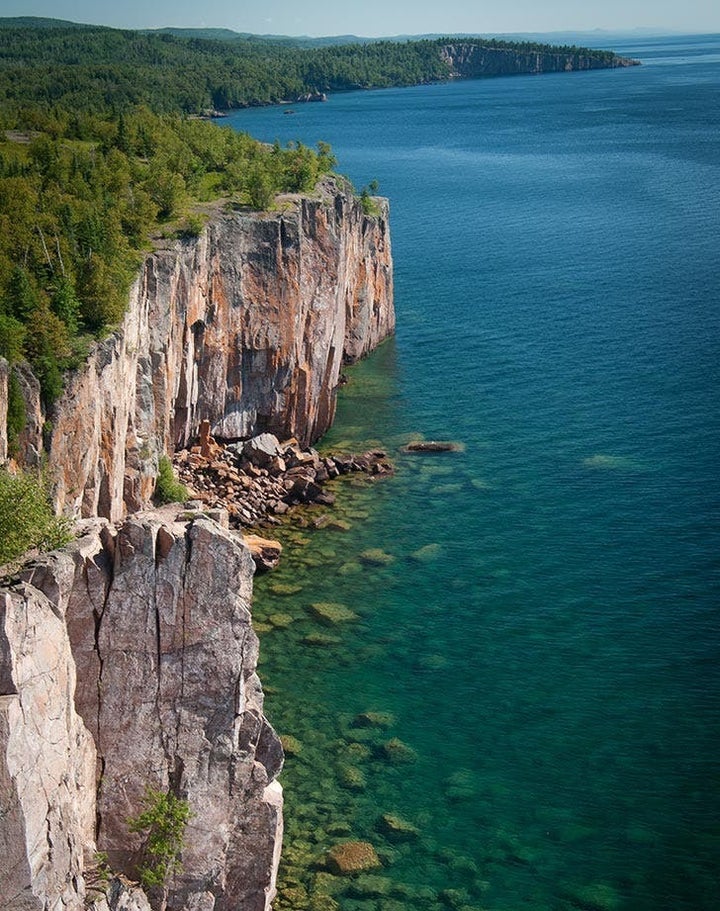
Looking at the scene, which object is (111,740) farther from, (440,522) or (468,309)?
(468,309)

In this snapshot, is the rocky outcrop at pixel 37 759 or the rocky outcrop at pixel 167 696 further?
the rocky outcrop at pixel 167 696

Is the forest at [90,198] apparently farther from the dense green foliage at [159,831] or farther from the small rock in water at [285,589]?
the small rock in water at [285,589]

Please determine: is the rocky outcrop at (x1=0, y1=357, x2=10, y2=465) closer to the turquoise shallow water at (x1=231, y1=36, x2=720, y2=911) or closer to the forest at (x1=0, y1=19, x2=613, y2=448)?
the forest at (x1=0, y1=19, x2=613, y2=448)

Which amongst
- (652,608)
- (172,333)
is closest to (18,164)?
(172,333)

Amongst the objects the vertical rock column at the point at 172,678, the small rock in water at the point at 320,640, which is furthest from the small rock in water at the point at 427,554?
the vertical rock column at the point at 172,678

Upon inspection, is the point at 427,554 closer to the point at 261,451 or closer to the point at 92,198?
the point at 261,451

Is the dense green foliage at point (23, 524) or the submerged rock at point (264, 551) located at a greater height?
the dense green foliage at point (23, 524)
